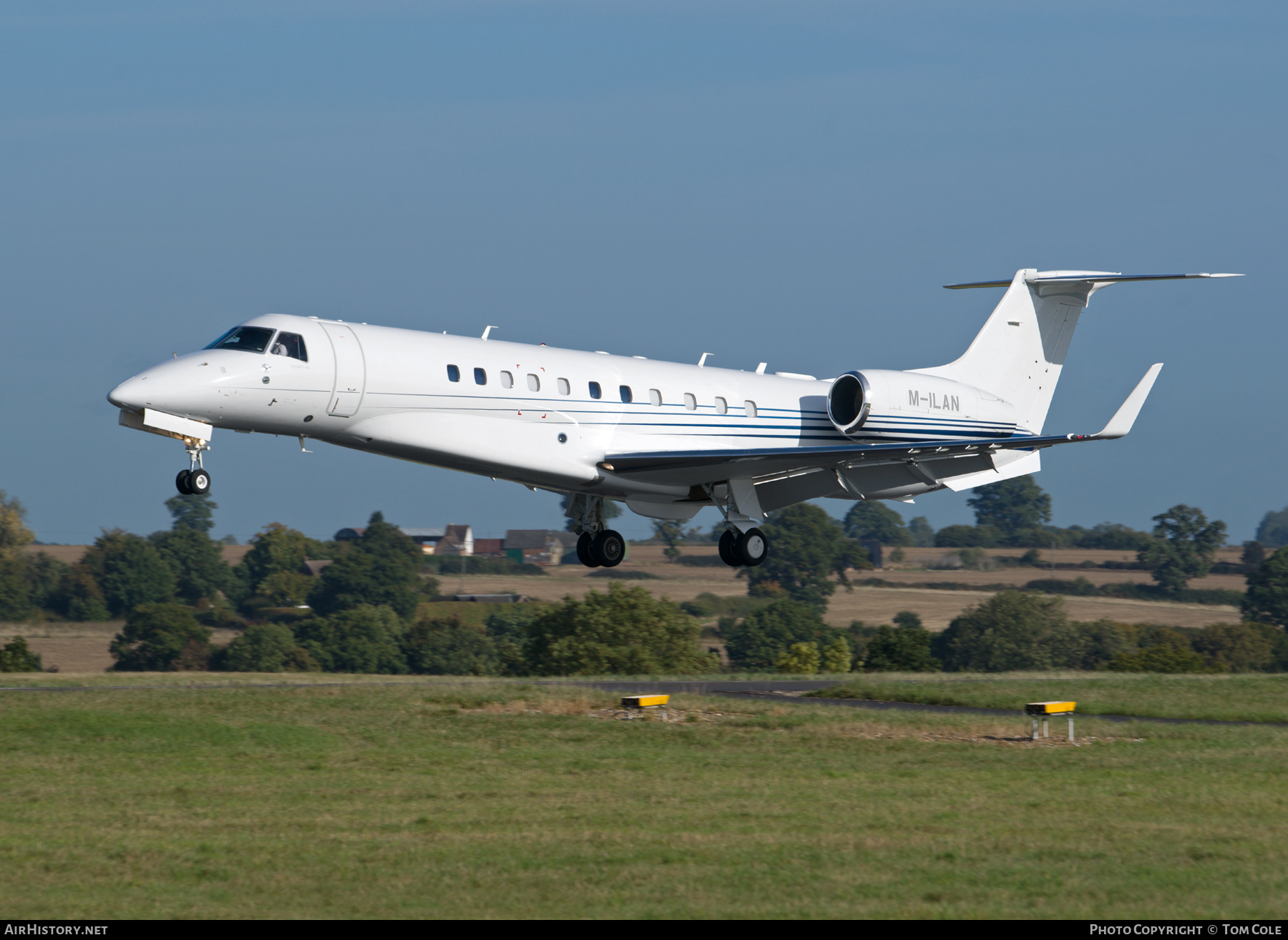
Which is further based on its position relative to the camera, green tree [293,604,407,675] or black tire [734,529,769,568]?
green tree [293,604,407,675]

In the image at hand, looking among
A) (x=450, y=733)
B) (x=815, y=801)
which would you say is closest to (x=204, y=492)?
(x=450, y=733)

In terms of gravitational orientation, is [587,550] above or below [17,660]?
above

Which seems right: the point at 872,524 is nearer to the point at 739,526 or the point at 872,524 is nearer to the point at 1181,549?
the point at 1181,549

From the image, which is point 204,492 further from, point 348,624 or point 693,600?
point 693,600

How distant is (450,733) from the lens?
22672 mm

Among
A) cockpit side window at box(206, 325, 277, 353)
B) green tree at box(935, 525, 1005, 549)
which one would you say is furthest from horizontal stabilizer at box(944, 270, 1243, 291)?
green tree at box(935, 525, 1005, 549)

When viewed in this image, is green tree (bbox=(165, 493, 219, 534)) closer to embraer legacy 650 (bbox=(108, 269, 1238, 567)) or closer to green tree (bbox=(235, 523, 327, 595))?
green tree (bbox=(235, 523, 327, 595))

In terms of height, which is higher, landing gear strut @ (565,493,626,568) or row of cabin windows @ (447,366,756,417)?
row of cabin windows @ (447,366,756,417)

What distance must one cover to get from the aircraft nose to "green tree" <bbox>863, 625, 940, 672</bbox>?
4004cm

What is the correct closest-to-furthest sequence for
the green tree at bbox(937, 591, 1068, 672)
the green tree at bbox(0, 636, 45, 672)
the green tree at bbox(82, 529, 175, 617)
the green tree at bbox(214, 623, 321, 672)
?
the green tree at bbox(0, 636, 45, 672) < the green tree at bbox(937, 591, 1068, 672) < the green tree at bbox(214, 623, 321, 672) < the green tree at bbox(82, 529, 175, 617)

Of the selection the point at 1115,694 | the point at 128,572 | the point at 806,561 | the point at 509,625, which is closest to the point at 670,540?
the point at 806,561

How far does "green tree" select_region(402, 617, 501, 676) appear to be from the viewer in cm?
7975

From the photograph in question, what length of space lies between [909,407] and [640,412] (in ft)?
19.9

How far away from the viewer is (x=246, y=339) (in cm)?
2072
